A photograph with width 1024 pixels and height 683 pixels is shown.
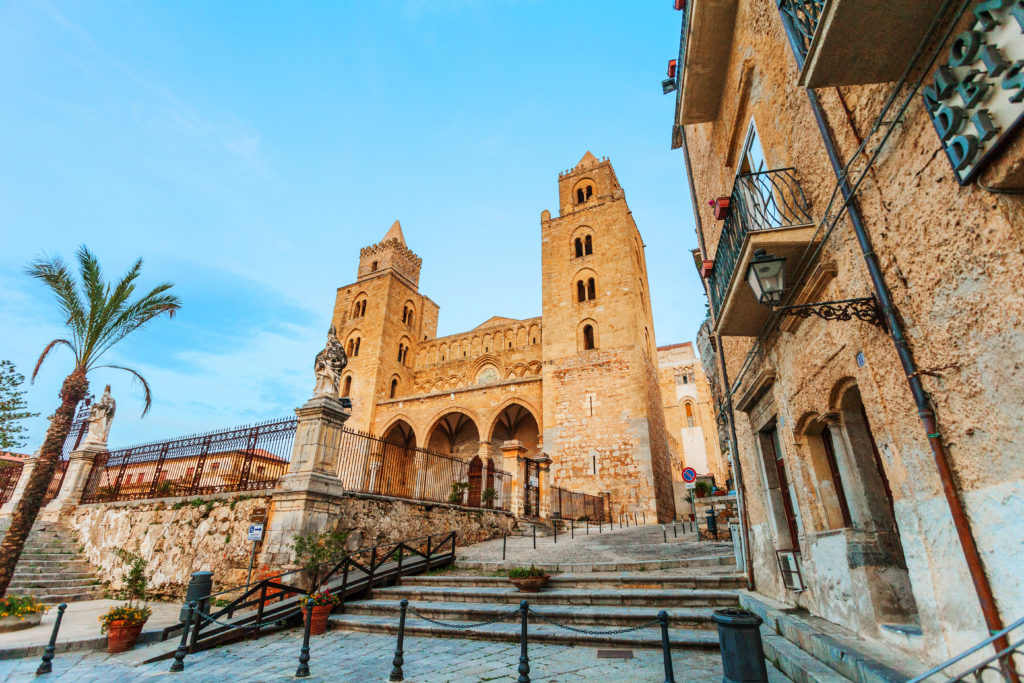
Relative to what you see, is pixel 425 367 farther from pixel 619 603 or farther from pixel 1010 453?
pixel 1010 453

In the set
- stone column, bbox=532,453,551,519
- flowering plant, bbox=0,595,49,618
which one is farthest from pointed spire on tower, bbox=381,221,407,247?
flowering plant, bbox=0,595,49,618

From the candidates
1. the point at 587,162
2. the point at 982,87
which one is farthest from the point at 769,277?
the point at 587,162

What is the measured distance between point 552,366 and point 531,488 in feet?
22.8

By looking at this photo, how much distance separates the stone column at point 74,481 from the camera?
41.3ft

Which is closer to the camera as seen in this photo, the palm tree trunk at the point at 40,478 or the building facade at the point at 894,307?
the building facade at the point at 894,307

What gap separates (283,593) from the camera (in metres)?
7.12

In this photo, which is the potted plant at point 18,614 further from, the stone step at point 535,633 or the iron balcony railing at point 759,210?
the iron balcony railing at point 759,210

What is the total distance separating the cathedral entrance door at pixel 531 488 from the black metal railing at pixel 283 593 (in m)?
5.74

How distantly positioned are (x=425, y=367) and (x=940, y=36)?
28.7m

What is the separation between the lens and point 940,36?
2.23m

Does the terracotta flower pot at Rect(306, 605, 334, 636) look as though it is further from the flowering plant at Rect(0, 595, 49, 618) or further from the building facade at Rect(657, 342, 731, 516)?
the building facade at Rect(657, 342, 731, 516)

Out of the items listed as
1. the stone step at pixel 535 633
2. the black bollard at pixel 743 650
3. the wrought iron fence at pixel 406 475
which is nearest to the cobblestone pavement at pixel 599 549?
the wrought iron fence at pixel 406 475

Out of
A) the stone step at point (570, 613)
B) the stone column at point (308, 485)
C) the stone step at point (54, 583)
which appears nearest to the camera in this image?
the stone step at point (570, 613)

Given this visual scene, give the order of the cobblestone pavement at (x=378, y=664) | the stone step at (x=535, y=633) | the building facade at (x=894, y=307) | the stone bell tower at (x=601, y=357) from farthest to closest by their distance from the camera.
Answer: the stone bell tower at (x=601, y=357)
the stone step at (x=535, y=633)
the cobblestone pavement at (x=378, y=664)
the building facade at (x=894, y=307)
